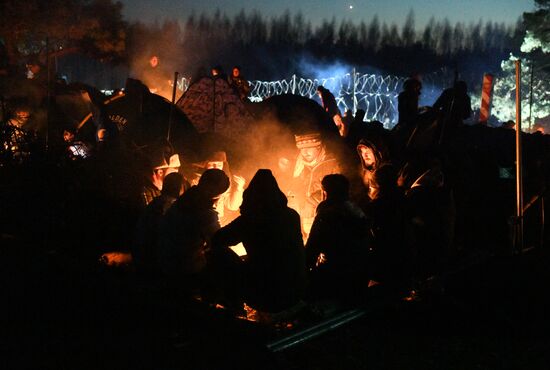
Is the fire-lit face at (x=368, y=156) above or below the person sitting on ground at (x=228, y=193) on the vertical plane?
above

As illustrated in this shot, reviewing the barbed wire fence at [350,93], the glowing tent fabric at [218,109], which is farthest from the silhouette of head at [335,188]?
the barbed wire fence at [350,93]

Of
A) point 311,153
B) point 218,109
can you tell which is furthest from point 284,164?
point 218,109

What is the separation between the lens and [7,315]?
5766 millimetres

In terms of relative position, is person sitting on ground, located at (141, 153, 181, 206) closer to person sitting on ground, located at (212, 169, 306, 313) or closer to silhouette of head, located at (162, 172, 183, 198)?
silhouette of head, located at (162, 172, 183, 198)

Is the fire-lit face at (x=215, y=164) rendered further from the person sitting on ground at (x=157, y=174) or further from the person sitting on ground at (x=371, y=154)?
the person sitting on ground at (x=371, y=154)

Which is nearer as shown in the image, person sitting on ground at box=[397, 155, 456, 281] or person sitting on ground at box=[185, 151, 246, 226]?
person sitting on ground at box=[397, 155, 456, 281]

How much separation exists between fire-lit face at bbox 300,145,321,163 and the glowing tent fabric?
8.29 feet

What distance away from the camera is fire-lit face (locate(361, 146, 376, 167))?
8672 millimetres

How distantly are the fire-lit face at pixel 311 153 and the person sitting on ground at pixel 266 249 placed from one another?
3976 mm

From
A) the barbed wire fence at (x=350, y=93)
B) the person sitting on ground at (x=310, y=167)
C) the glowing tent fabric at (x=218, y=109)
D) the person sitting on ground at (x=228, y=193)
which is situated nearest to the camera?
the person sitting on ground at (x=228, y=193)

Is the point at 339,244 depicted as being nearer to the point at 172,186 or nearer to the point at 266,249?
the point at 266,249

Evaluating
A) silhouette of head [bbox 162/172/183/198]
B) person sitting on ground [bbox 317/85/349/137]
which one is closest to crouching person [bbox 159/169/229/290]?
silhouette of head [bbox 162/172/183/198]

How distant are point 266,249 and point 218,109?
6.92 m

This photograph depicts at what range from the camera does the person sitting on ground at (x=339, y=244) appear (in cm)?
583
